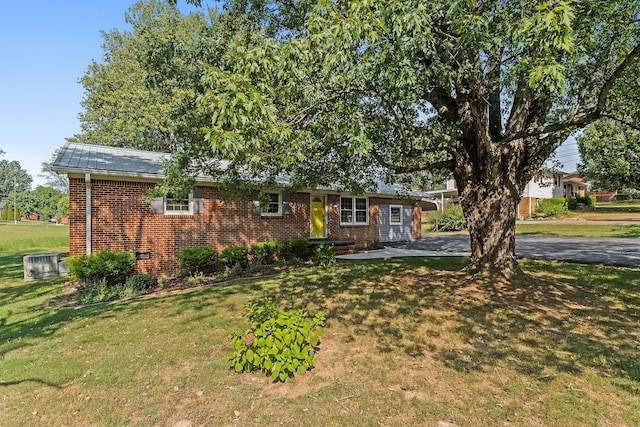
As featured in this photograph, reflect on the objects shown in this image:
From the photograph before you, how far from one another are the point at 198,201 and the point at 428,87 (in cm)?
781

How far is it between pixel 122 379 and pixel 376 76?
16.4ft

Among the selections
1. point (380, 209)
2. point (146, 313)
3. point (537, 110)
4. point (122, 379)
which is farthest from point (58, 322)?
point (380, 209)

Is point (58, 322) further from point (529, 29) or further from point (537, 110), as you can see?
point (537, 110)

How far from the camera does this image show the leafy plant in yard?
11.8ft

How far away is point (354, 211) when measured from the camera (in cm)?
1544

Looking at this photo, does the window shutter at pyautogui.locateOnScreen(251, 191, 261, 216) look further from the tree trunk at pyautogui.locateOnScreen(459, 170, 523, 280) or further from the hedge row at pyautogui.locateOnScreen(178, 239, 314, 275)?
the tree trunk at pyautogui.locateOnScreen(459, 170, 523, 280)

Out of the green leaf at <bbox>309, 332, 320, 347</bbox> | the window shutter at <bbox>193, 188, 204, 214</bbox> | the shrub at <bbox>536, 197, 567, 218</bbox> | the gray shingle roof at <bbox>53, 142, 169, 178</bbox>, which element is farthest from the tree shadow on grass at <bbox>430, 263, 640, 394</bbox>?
the shrub at <bbox>536, 197, 567, 218</bbox>

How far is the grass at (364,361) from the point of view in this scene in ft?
10.00

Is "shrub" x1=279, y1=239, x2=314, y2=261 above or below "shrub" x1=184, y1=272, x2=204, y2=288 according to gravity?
above

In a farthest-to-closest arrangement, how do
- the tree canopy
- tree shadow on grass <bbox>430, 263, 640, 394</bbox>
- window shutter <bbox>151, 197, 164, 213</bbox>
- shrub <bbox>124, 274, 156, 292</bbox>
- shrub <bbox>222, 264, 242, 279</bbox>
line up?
the tree canopy → shrub <bbox>222, 264, 242, 279</bbox> → window shutter <bbox>151, 197, 164, 213</bbox> → shrub <bbox>124, 274, 156, 292</bbox> → tree shadow on grass <bbox>430, 263, 640, 394</bbox>

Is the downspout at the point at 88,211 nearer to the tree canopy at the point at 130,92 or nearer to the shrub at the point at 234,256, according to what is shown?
the shrub at the point at 234,256

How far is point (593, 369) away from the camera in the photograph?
11.8 feet

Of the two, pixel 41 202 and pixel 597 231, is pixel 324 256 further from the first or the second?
pixel 41 202

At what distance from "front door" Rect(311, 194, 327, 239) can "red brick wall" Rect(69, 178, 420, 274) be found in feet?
4.45
